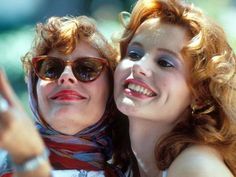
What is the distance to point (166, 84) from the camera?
1771 mm

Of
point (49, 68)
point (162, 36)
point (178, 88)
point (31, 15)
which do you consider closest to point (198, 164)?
point (178, 88)

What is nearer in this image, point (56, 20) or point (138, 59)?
point (138, 59)

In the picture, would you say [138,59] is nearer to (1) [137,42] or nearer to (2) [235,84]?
(1) [137,42]

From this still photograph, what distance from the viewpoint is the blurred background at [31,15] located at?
13.8ft

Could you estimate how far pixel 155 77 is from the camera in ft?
5.85

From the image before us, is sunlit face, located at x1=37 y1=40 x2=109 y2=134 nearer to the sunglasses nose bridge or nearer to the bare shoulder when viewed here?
the sunglasses nose bridge

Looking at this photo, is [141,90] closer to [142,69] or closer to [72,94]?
[142,69]

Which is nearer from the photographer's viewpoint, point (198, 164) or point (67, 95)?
point (198, 164)

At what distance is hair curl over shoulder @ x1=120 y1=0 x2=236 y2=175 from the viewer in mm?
1800

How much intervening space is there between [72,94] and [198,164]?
51cm

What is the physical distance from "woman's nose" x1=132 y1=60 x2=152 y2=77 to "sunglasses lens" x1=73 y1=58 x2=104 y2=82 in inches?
5.7

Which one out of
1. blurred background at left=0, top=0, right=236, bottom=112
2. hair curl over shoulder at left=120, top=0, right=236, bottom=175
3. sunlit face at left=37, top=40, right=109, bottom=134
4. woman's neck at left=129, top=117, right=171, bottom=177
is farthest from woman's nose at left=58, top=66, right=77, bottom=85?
blurred background at left=0, top=0, right=236, bottom=112

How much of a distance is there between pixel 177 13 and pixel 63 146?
2.06 ft

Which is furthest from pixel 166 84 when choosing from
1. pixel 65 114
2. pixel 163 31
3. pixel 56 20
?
pixel 56 20
